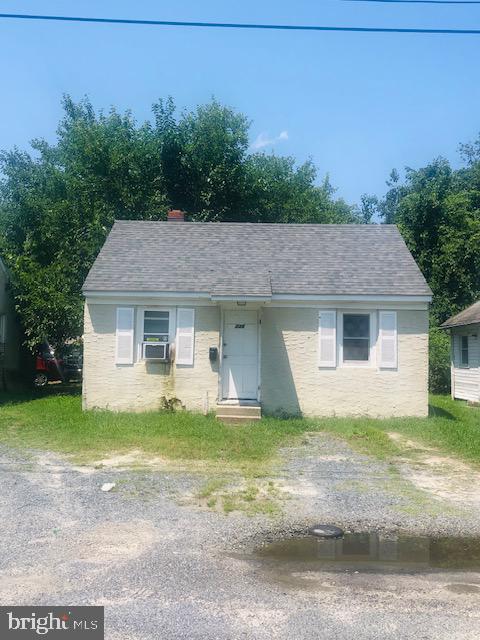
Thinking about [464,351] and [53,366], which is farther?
[53,366]

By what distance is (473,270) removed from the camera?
25.9 meters

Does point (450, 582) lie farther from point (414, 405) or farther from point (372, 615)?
point (414, 405)

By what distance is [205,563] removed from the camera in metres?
5.26

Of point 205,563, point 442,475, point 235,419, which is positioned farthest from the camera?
point 235,419

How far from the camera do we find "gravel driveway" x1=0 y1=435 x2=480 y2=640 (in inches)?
163

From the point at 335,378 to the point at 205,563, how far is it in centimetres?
912

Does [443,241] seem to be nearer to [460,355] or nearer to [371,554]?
[460,355]

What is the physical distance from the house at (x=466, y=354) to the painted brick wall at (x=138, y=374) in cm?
917

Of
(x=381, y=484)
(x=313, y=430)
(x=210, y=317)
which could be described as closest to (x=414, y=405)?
(x=313, y=430)

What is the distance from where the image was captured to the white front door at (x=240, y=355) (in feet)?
46.2

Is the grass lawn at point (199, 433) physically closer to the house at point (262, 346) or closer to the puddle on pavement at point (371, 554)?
the house at point (262, 346)

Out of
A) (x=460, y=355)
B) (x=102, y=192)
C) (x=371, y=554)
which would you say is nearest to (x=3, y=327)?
(x=102, y=192)

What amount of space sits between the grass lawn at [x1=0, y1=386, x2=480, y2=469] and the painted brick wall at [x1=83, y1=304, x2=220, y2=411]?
1.47 ft

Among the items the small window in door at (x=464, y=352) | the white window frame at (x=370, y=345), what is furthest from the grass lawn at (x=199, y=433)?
the small window in door at (x=464, y=352)
